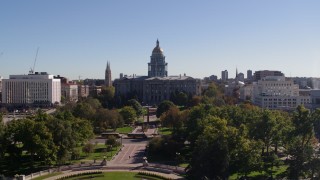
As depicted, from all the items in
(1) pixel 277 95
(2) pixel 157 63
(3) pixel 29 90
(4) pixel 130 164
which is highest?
(2) pixel 157 63

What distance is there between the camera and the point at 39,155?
5856 centimetres

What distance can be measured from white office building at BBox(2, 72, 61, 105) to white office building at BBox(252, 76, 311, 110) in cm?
8100

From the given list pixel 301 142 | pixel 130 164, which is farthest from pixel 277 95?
pixel 130 164

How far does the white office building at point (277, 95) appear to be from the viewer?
133m

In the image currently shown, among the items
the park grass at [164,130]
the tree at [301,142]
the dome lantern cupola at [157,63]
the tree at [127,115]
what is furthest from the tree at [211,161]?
the dome lantern cupola at [157,63]

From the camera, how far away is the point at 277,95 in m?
139

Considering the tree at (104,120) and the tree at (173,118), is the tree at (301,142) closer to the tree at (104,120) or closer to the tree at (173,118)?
the tree at (173,118)

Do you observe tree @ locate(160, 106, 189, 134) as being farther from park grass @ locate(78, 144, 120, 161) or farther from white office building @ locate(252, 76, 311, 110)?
white office building @ locate(252, 76, 311, 110)

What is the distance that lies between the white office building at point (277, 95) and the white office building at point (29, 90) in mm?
80996

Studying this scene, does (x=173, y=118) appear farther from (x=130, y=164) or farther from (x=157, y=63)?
(x=157, y=63)

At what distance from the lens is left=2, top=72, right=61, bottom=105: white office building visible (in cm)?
17400

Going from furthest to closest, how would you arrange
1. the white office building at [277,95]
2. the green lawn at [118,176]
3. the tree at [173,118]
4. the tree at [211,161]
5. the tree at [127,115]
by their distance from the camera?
the white office building at [277,95], the tree at [127,115], the tree at [173,118], the green lawn at [118,176], the tree at [211,161]

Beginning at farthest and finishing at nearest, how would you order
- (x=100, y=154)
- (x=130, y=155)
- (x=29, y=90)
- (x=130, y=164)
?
(x=29, y=90) → (x=100, y=154) → (x=130, y=155) → (x=130, y=164)

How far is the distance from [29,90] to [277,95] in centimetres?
9775
